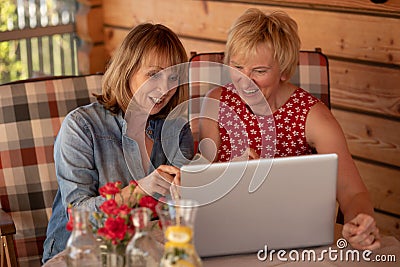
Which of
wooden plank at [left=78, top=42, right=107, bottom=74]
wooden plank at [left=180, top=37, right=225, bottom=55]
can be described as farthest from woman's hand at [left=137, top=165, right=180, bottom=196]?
wooden plank at [left=78, top=42, right=107, bottom=74]

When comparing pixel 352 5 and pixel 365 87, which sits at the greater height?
pixel 352 5

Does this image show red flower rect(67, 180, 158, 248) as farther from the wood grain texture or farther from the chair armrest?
the wood grain texture

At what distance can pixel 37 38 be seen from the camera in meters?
4.52

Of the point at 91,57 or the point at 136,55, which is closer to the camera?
the point at 136,55

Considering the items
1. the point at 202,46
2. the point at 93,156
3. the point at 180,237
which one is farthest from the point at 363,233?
the point at 202,46

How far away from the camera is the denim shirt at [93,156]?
2189 millimetres

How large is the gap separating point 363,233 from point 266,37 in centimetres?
75

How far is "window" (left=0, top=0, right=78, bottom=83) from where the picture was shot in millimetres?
4428

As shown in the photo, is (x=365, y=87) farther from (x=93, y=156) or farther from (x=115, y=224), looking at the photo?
(x=115, y=224)

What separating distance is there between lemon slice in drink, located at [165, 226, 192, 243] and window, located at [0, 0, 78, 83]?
10.0 ft

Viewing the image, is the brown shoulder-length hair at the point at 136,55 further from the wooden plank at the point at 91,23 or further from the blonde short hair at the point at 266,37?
the wooden plank at the point at 91,23

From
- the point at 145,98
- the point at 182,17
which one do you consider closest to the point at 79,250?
the point at 145,98

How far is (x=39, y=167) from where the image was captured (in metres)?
2.65

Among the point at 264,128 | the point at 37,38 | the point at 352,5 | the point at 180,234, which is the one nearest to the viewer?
the point at 180,234
